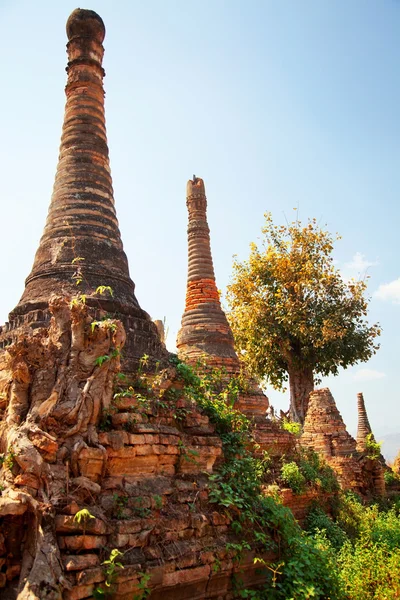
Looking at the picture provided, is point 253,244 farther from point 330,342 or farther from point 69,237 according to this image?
point 69,237

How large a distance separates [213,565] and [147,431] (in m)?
1.49

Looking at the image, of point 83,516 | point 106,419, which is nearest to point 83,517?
point 83,516

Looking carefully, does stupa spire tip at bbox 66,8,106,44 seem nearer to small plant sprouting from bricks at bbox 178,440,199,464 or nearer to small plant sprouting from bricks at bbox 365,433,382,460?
small plant sprouting from bricks at bbox 178,440,199,464

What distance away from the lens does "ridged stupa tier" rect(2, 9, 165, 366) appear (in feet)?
26.6

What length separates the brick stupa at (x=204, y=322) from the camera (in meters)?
13.9


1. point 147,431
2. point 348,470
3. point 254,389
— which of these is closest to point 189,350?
point 254,389

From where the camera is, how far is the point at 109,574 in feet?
15.0

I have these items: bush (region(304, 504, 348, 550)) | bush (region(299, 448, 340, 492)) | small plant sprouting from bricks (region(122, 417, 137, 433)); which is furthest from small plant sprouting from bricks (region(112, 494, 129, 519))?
bush (region(299, 448, 340, 492))

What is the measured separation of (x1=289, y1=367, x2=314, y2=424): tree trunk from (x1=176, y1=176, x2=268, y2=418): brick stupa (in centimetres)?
945

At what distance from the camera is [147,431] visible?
584 cm

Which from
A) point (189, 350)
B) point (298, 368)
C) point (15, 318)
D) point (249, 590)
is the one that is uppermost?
point (298, 368)

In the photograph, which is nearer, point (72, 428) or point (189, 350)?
point (72, 428)

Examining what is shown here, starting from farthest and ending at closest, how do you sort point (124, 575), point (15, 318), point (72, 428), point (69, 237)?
point (69, 237) → point (15, 318) → point (72, 428) → point (124, 575)

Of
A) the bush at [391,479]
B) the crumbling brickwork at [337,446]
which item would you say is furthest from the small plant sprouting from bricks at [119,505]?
the bush at [391,479]
